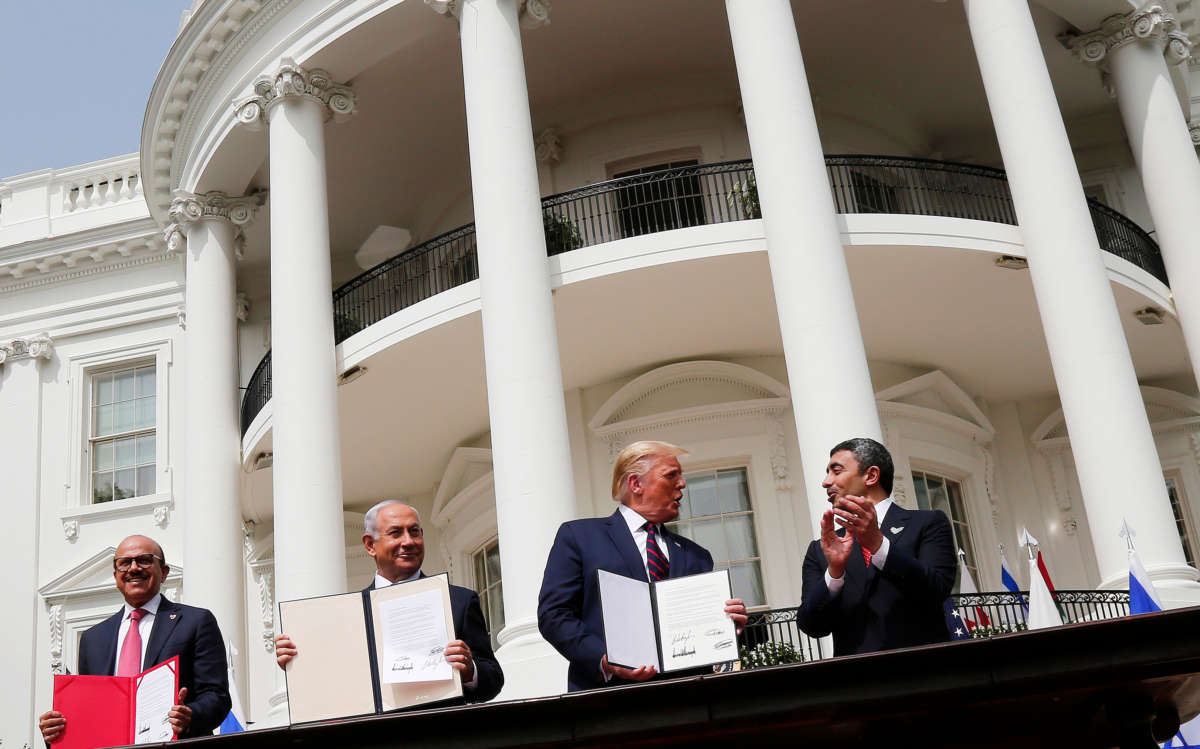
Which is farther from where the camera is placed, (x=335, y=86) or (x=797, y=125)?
(x=335, y=86)

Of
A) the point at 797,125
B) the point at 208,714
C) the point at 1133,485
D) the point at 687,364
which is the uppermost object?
the point at 797,125

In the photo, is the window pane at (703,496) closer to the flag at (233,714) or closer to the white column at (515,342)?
the white column at (515,342)

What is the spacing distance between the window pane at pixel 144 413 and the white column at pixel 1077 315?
1278 centimetres

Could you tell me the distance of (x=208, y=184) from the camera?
16109 mm

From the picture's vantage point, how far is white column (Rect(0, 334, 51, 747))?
1766cm

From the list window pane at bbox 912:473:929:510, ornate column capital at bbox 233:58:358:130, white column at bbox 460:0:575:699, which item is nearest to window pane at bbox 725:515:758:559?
window pane at bbox 912:473:929:510

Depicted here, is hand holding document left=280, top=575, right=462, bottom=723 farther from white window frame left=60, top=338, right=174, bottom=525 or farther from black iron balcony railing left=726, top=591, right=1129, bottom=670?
white window frame left=60, top=338, right=174, bottom=525

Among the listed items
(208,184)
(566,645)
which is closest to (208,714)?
(566,645)

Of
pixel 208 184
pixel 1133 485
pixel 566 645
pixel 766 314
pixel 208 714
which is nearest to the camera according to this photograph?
pixel 566 645

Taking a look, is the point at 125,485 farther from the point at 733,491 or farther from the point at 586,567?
the point at 586,567

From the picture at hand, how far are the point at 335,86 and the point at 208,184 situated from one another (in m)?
2.57

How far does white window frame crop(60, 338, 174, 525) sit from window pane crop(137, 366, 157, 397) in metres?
Answer: 0.11

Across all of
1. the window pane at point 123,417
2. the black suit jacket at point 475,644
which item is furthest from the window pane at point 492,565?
the black suit jacket at point 475,644

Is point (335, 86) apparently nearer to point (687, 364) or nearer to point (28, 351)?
point (687, 364)
